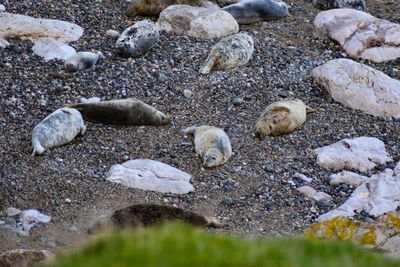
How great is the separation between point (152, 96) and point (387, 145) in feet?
9.52

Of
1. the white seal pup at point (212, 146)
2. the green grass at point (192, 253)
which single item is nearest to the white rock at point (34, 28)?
the white seal pup at point (212, 146)

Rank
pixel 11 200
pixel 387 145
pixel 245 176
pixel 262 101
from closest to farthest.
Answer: pixel 11 200, pixel 245 176, pixel 387 145, pixel 262 101

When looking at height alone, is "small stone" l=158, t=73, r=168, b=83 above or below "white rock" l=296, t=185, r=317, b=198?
above

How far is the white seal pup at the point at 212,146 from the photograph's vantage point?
6289 mm

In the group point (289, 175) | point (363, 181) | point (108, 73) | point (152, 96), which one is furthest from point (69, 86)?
point (363, 181)

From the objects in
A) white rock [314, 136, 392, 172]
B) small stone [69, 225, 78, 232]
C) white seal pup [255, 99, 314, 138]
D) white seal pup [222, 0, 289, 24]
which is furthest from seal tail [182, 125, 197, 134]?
white seal pup [222, 0, 289, 24]

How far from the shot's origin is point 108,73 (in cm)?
759

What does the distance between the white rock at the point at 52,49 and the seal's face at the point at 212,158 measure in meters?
2.56

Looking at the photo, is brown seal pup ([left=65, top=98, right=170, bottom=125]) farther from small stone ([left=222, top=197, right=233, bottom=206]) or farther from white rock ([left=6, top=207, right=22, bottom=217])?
white rock ([left=6, top=207, right=22, bottom=217])

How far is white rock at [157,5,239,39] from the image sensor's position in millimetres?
8555

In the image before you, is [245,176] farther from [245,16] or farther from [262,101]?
[245,16]

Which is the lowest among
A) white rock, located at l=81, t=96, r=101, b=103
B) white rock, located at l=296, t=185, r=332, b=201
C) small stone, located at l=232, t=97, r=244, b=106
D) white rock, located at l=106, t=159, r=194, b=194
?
white rock, located at l=296, t=185, r=332, b=201

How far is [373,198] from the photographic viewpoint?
5.88 metres

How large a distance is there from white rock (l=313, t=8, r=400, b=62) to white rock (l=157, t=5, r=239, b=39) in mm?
1445
